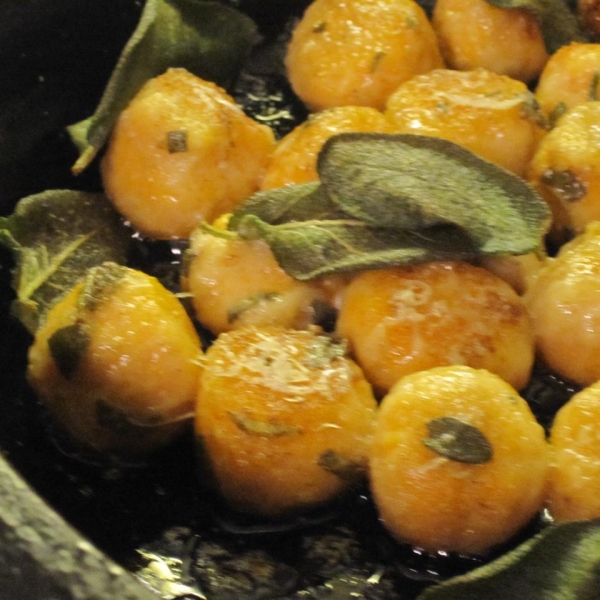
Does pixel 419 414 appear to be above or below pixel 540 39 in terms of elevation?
below

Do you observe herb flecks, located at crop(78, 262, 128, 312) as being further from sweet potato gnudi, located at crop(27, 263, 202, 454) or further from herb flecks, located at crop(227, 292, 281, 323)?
herb flecks, located at crop(227, 292, 281, 323)

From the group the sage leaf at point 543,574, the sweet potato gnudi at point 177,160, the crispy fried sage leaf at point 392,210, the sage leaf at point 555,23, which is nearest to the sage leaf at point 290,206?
the crispy fried sage leaf at point 392,210

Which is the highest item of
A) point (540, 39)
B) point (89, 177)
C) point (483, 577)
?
point (540, 39)

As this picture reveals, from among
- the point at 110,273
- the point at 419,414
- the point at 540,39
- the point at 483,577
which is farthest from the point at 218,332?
the point at 540,39

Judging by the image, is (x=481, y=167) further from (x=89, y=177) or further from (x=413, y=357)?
(x=89, y=177)

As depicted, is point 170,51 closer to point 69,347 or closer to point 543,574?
point 69,347

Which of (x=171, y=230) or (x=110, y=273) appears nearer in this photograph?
(x=110, y=273)

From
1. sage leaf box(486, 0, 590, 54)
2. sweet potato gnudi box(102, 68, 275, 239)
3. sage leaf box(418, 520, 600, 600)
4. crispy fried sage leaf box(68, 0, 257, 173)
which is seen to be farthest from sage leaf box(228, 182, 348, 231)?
sage leaf box(486, 0, 590, 54)

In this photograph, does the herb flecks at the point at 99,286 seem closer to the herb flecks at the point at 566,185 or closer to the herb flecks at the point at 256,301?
the herb flecks at the point at 256,301
